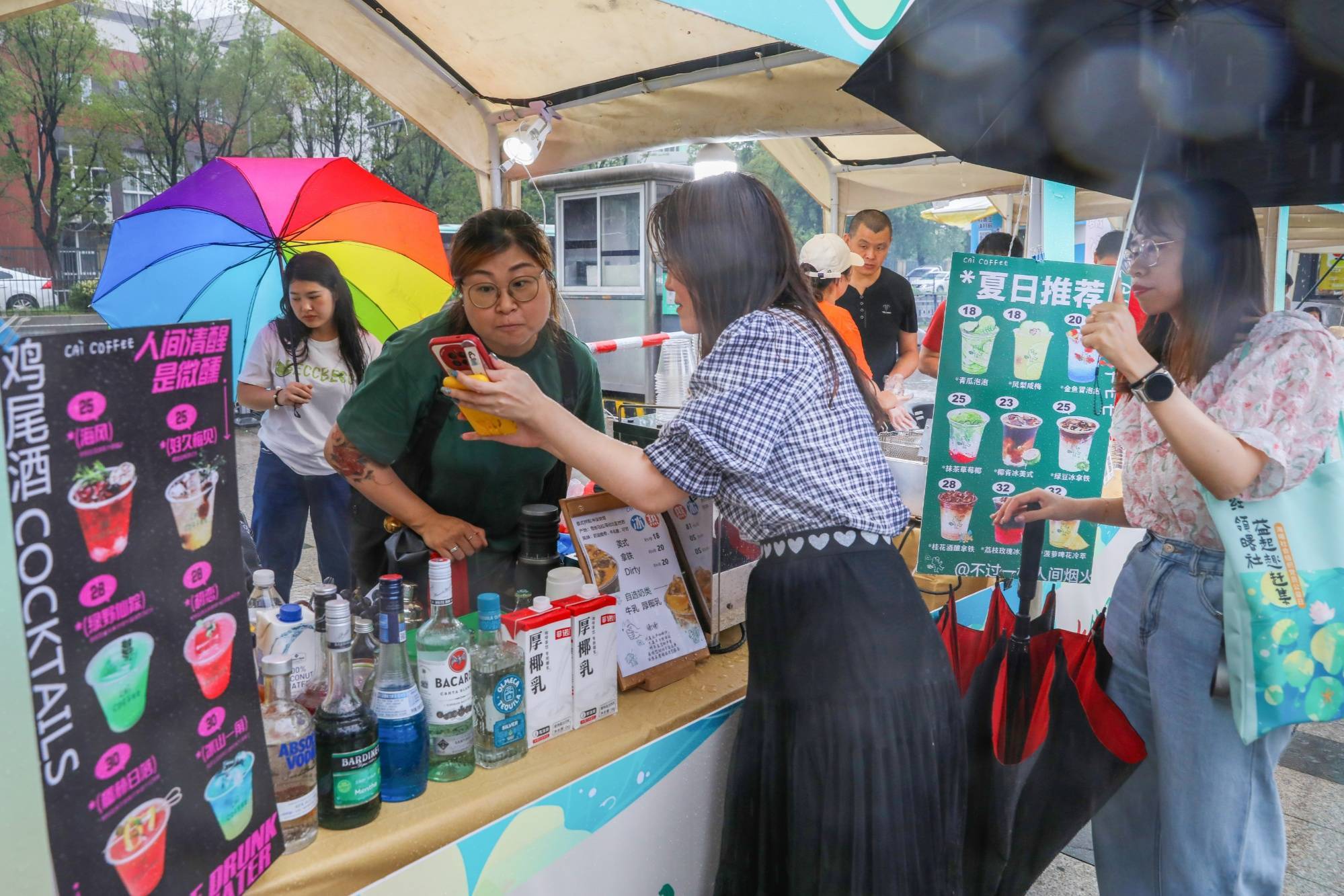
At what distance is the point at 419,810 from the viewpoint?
1247 mm

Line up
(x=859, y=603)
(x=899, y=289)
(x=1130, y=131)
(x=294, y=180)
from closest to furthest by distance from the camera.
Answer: (x=859, y=603) < (x=1130, y=131) < (x=294, y=180) < (x=899, y=289)

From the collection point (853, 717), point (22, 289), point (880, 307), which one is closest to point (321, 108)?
point (22, 289)

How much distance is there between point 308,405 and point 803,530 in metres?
2.50

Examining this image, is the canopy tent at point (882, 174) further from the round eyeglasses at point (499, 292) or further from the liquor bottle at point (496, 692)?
the liquor bottle at point (496, 692)

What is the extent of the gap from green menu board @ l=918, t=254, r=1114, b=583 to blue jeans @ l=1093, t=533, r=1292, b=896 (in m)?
0.48

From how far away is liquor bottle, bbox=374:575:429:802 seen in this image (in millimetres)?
1212

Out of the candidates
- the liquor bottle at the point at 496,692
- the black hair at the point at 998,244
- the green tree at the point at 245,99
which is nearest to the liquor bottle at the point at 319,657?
the liquor bottle at the point at 496,692

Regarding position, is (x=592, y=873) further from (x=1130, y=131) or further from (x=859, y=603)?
(x=1130, y=131)

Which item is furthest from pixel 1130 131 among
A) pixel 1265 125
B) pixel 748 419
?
pixel 748 419

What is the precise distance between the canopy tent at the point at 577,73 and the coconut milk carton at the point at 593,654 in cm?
201

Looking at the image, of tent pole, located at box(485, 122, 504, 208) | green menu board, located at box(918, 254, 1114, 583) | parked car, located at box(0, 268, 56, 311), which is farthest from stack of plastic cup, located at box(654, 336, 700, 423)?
parked car, located at box(0, 268, 56, 311)

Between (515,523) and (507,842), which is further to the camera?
(515,523)

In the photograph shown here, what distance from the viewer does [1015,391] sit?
223 centimetres

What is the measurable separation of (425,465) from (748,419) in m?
0.92
